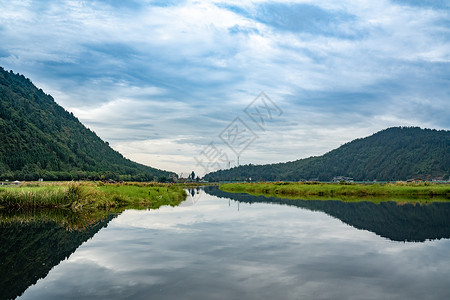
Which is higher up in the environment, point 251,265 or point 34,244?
point 251,265

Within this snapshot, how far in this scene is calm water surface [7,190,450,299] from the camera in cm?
863

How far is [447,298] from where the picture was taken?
827 cm

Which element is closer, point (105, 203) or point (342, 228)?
point (342, 228)

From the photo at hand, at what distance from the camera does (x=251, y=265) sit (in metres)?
11.2

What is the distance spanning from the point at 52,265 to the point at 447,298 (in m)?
11.4

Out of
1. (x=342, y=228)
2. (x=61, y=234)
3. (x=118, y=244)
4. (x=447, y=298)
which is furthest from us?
(x=342, y=228)

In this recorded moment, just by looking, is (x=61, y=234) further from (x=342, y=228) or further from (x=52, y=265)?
(x=342, y=228)

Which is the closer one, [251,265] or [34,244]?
[251,265]

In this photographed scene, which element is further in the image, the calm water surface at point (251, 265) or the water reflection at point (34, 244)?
the water reflection at point (34, 244)

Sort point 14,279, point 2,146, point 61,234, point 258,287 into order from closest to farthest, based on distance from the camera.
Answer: point 258,287 < point 14,279 < point 61,234 < point 2,146

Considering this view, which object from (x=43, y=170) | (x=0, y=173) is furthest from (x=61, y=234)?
(x=43, y=170)

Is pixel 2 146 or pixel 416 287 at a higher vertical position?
pixel 2 146

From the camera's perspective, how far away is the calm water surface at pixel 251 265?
863cm

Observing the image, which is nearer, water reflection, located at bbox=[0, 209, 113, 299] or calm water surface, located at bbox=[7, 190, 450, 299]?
calm water surface, located at bbox=[7, 190, 450, 299]
